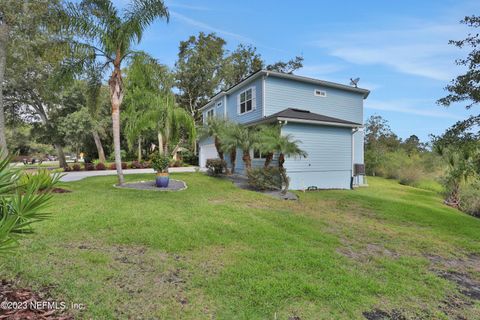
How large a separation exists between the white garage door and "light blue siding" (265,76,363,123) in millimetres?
7390

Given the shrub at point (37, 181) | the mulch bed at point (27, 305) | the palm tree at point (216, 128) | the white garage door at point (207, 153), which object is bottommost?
the mulch bed at point (27, 305)

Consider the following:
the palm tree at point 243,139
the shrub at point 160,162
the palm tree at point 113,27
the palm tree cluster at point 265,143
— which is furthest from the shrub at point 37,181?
the palm tree at point 243,139

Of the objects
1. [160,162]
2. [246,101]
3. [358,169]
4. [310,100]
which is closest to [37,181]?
[160,162]

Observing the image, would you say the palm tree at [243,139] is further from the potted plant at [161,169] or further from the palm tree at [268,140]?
the potted plant at [161,169]

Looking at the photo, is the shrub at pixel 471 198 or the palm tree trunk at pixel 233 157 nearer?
the shrub at pixel 471 198

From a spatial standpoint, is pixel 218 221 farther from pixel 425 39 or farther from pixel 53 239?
pixel 425 39

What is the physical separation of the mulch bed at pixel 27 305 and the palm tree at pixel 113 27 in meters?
8.85

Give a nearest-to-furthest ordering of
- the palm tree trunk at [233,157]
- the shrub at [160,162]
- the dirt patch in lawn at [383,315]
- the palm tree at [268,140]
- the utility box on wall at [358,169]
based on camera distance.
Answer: the dirt patch in lawn at [383,315]
the palm tree at [268,140]
the shrub at [160,162]
the palm tree trunk at [233,157]
the utility box on wall at [358,169]

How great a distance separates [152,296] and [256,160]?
11.7m

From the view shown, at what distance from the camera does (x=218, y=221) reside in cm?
634

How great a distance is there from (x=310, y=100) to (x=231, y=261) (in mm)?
13928

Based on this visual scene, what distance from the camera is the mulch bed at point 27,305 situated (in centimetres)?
246

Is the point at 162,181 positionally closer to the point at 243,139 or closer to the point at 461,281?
the point at 243,139

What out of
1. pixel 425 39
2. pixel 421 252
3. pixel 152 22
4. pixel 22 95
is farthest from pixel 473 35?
pixel 22 95
